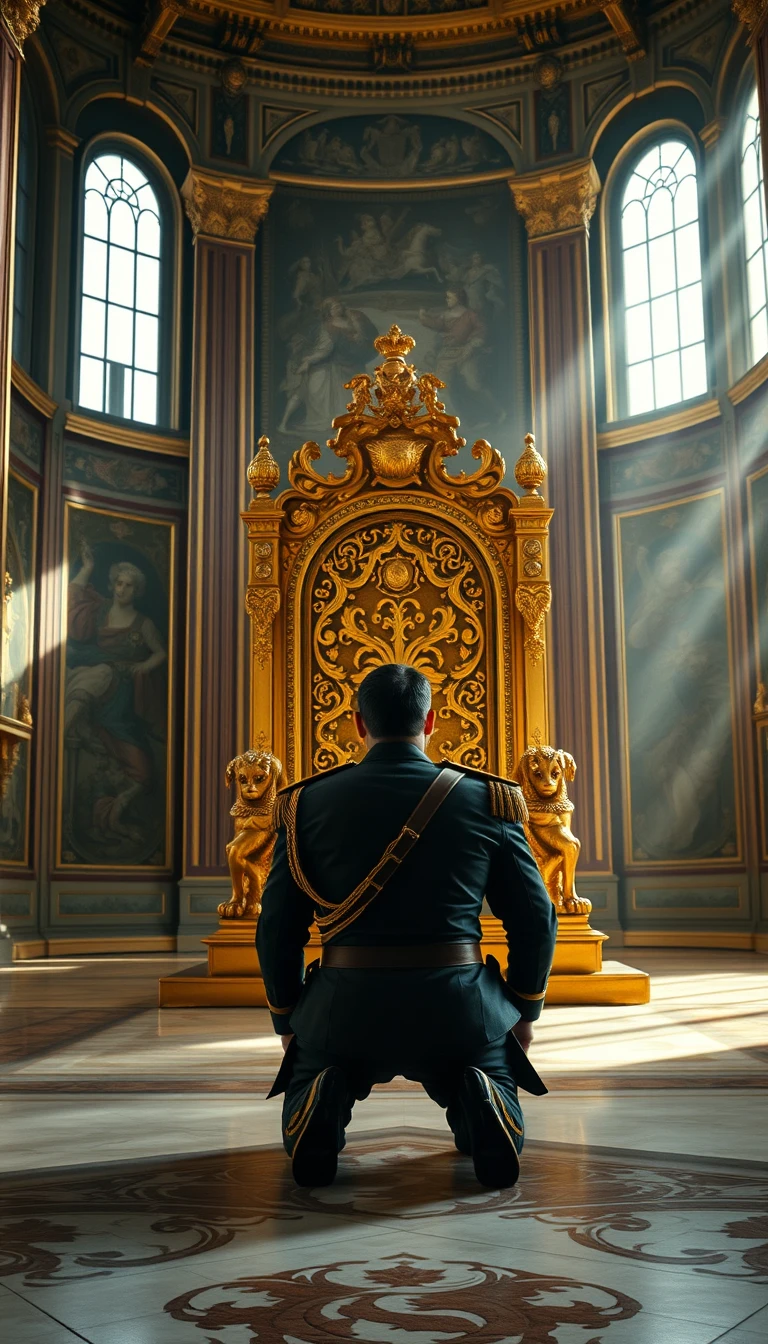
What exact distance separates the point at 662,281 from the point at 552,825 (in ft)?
Answer: 34.6

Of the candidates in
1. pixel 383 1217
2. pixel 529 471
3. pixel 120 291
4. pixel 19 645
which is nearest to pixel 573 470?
pixel 120 291

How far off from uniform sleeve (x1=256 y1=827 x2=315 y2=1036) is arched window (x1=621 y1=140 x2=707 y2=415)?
13365mm

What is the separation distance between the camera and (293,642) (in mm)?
8797

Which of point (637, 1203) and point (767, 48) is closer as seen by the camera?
point (637, 1203)

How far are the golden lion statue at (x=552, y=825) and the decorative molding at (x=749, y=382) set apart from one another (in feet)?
25.0

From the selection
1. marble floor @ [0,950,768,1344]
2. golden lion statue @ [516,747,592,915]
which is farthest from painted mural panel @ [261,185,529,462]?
marble floor @ [0,950,768,1344]

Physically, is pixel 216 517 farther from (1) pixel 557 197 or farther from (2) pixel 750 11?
(2) pixel 750 11

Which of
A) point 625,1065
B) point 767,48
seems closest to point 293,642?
point 625,1065

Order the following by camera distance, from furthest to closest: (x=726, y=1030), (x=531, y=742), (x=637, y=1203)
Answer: (x=531, y=742), (x=726, y=1030), (x=637, y=1203)

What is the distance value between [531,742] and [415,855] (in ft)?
18.1

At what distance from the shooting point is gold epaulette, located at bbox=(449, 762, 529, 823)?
320 centimetres

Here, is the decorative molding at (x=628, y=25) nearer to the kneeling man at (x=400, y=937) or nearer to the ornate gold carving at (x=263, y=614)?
the ornate gold carving at (x=263, y=614)

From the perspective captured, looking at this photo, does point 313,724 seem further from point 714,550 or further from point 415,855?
point 714,550

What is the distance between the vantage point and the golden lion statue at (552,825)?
7.46 metres
